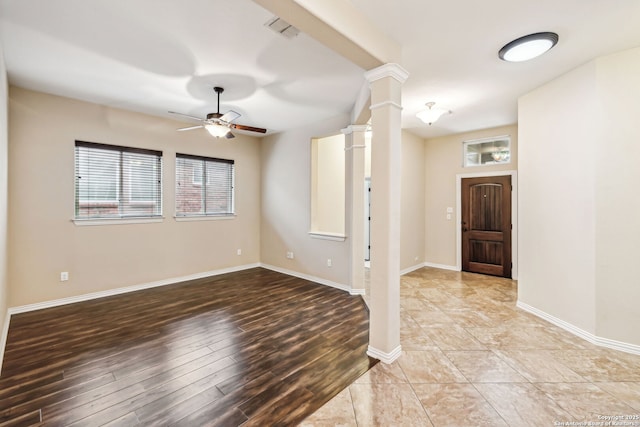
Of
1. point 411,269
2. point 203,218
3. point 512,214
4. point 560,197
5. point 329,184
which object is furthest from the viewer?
point 329,184

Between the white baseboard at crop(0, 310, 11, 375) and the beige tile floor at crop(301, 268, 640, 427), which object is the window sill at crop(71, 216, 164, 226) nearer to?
the white baseboard at crop(0, 310, 11, 375)

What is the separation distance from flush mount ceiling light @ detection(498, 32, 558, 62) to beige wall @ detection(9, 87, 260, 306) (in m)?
4.77

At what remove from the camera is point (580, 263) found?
9.90ft

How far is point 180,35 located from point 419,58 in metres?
2.26

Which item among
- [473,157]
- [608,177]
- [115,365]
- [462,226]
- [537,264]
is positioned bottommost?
[115,365]

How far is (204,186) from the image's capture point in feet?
18.0

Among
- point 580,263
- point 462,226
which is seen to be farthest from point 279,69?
point 462,226

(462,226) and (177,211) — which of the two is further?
(462,226)

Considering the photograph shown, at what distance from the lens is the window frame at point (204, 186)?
201 inches

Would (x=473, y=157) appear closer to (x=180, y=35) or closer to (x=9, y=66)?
(x=180, y=35)

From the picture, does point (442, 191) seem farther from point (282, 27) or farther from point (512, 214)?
point (282, 27)

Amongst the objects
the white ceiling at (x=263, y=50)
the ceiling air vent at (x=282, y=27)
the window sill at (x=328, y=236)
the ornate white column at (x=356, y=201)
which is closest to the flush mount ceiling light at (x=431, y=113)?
the white ceiling at (x=263, y=50)

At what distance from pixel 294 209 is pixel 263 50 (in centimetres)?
318

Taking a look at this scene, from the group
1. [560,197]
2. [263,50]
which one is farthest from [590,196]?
[263,50]
